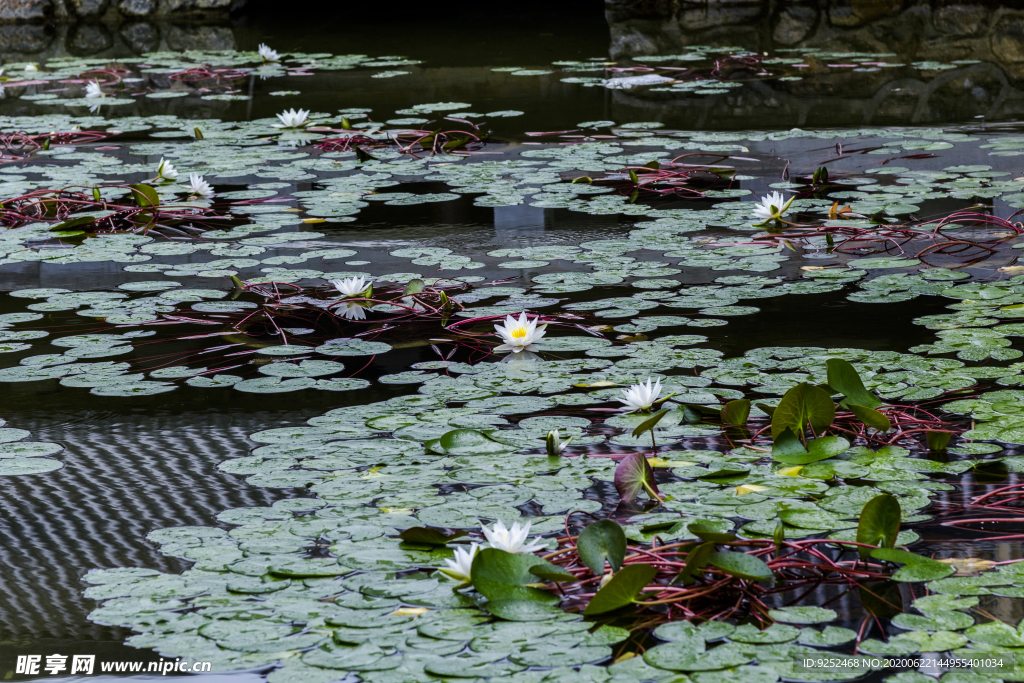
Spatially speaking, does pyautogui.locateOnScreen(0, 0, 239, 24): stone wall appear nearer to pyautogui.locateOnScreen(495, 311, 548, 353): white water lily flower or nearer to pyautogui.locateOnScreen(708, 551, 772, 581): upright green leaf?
pyautogui.locateOnScreen(495, 311, 548, 353): white water lily flower

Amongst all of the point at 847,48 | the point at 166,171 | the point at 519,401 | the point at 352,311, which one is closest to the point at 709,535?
the point at 519,401

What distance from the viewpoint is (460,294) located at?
262 centimetres

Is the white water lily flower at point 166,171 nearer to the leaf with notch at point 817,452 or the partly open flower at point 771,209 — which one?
the partly open flower at point 771,209

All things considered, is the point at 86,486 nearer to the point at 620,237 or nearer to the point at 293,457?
the point at 293,457

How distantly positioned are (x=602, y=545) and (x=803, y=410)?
0.53m

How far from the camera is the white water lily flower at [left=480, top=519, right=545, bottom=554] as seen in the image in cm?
133

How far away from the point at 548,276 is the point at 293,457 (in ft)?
3.69

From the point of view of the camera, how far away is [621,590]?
48.6 inches

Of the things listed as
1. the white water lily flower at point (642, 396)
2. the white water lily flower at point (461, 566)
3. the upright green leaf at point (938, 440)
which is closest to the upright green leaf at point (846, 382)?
the upright green leaf at point (938, 440)

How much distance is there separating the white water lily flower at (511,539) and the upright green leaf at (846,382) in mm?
657

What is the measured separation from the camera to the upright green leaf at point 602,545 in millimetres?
1295

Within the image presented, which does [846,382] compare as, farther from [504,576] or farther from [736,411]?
[504,576]

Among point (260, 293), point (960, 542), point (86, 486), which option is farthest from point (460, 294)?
point (960, 542)

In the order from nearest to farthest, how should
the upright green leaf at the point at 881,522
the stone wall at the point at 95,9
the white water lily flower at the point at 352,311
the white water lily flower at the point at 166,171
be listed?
the upright green leaf at the point at 881,522 < the white water lily flower at the point at 352,311 < the white water lily flower at the point at 166,171 < the stone wall at the point at 95,9
